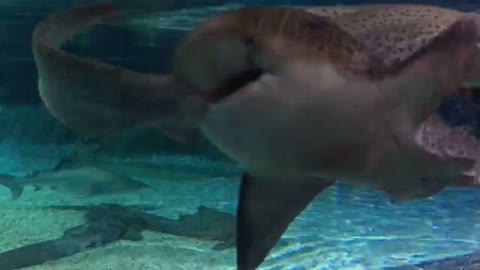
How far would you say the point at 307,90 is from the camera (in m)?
1.95

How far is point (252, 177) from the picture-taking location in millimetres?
2658

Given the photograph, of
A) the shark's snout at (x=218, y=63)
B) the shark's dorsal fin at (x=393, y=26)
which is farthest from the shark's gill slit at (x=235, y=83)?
the shark's dorsal fin at (x=393, y=26)

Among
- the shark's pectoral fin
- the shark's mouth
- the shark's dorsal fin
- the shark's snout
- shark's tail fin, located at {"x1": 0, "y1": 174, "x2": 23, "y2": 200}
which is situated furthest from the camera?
shark's tail fin, located at {"x1": 0, "y1": 174, "x2": 23, "y2": 200}

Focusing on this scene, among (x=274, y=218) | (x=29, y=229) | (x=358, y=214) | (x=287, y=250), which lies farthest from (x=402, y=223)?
(x=274, y=218)

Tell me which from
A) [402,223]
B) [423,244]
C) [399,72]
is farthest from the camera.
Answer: [402,223]

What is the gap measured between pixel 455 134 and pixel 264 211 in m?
0.95

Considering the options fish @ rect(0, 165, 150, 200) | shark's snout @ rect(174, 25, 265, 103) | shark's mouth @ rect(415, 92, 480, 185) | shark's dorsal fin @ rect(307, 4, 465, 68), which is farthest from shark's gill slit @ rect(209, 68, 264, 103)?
fish @ rect(0, 165, 150, 200)

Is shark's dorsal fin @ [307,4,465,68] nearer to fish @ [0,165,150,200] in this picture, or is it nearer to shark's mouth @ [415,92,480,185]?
shark's mouth @ [415,92,480,185]

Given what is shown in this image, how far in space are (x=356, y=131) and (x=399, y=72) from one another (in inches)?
10.5

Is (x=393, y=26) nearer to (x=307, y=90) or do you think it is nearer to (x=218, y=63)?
(x=307, y=90)

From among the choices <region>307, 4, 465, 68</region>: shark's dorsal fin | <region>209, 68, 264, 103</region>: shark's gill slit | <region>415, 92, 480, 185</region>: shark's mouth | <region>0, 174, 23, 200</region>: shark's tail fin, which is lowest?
<region>0, 174, 23, 200</region>: shark's tail fin

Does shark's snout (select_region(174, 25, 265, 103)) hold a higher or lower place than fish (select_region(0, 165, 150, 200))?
higher

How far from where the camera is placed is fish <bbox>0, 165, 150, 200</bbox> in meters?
9.38

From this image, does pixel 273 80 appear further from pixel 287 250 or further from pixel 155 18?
pixel 155 18
